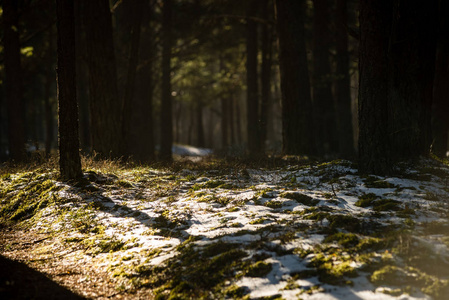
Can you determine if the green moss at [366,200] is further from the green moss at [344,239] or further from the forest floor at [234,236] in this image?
the green moss at [344,239]

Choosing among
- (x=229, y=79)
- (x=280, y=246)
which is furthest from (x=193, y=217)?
(x=229, y=79)

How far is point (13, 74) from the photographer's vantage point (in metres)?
14.7

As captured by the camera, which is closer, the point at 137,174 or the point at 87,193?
the point at 87,193

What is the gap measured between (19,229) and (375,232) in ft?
18.7

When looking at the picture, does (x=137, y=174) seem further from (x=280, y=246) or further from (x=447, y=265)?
(x=447, y=265)

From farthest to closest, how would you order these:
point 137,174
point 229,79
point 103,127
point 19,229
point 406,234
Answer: point 229,79 < point 103,127 < point 137,174 < point 19,229 < point 406,234

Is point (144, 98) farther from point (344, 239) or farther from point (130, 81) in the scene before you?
point (344, 239)

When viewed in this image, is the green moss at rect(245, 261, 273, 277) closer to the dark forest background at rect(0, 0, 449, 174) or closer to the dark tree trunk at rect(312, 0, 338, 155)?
the dark forest background at rect(0, 0, 449, 174)

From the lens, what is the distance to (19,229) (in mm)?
6496

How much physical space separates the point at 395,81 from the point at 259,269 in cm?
593

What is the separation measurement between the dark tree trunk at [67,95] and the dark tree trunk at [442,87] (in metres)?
9.06

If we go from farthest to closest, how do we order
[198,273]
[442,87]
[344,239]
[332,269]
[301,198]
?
[442,87]
[301,198]
[344,239]
[198,273]
[332,269]

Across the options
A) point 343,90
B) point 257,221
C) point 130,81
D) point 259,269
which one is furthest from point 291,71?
point 259,269

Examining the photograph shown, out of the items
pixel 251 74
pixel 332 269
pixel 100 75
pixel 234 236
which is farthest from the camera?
pixel 251 74
